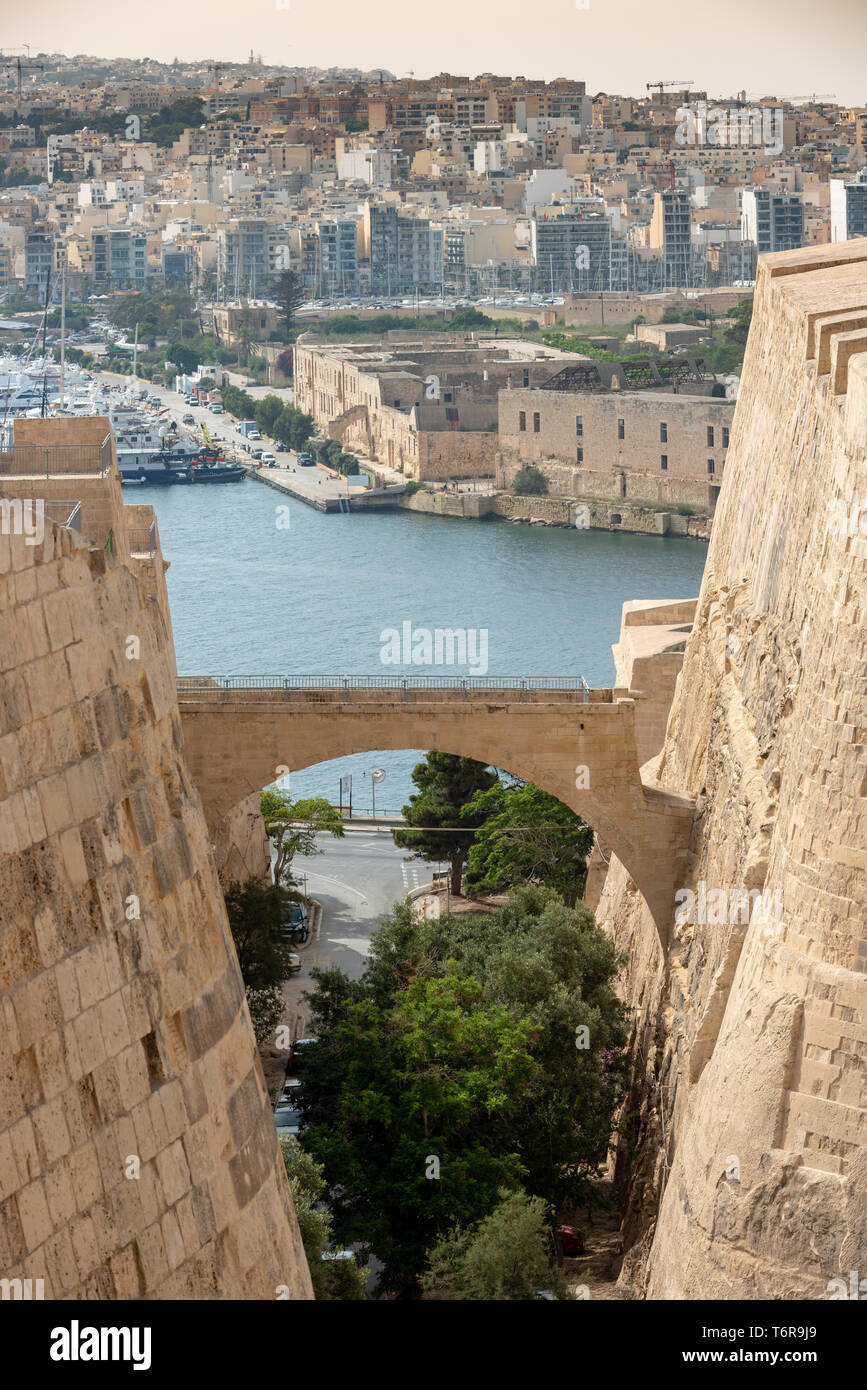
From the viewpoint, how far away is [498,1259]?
43.7ft

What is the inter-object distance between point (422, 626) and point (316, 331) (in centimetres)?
4928

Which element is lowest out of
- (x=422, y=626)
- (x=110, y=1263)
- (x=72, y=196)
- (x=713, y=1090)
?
(x=422, y=626)

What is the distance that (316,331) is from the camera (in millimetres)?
98500

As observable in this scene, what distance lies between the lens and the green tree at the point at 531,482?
67.2m

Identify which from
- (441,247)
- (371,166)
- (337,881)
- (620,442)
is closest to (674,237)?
(441,247)

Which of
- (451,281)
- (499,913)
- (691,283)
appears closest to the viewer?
(499,913)

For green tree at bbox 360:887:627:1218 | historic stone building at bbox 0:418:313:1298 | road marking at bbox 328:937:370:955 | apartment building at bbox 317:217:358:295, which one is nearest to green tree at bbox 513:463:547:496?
road marking at bbox 328:937:370:955

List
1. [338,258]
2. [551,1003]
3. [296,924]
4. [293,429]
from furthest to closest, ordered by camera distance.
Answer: [338,258] < [293,429] < [296,924] < [551,1003]

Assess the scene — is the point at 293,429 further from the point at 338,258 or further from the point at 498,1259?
the point at 498,1259

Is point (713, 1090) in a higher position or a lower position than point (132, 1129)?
lower

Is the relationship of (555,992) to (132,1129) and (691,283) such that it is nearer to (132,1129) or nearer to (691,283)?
(132,1129)

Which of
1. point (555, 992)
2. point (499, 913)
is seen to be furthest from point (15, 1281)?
point (499, 913)

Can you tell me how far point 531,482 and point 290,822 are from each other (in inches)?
1685

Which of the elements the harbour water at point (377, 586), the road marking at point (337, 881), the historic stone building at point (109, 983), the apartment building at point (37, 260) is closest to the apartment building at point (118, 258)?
the apartment building at point (37, 260)
